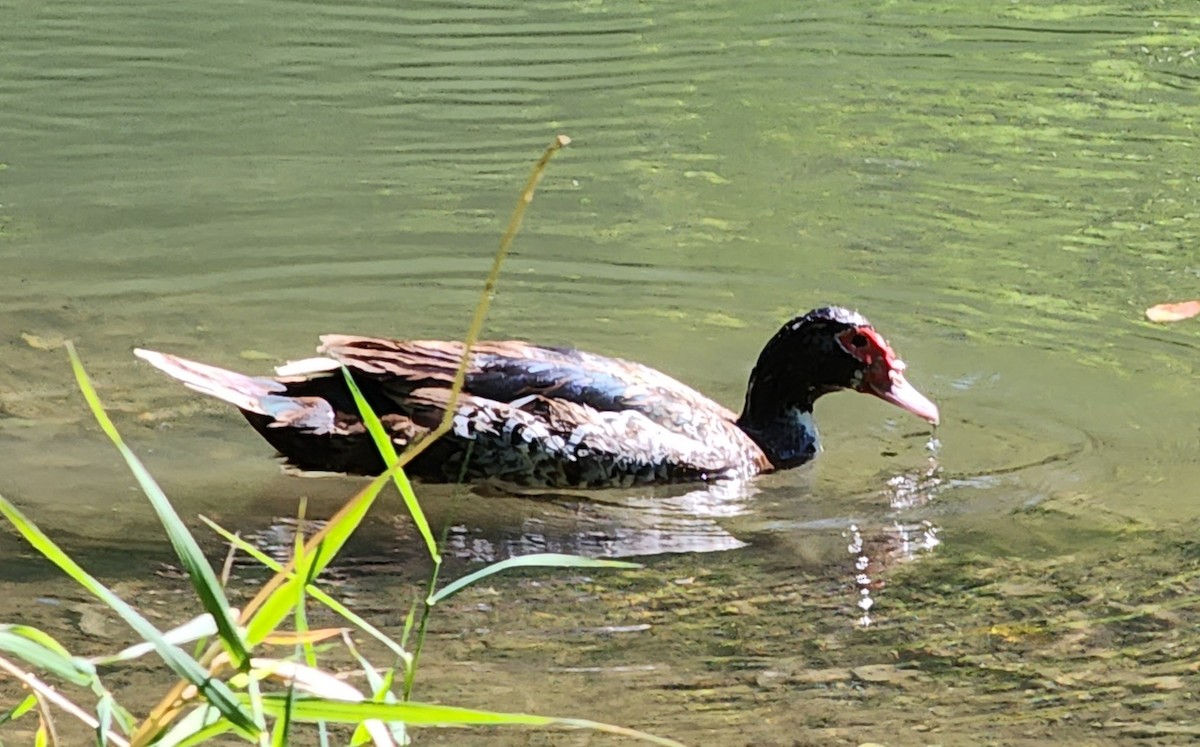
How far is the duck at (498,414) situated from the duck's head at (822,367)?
0.13 meters

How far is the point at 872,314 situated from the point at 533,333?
5.25 ft

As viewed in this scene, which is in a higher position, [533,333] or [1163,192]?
[1163,192]

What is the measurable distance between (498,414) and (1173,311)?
3473 mm

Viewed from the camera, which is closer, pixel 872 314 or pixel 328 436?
pixel 328 436

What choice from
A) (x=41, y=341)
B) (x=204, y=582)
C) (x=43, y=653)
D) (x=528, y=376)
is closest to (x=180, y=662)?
(x=204, y=582)

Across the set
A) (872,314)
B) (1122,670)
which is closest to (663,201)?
(872,314)

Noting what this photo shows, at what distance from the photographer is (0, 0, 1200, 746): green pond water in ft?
→ 17.2

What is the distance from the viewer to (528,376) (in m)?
7.18

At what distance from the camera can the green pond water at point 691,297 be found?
5.25 metres

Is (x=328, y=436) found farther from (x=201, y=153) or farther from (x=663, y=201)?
(x=201, y=153)

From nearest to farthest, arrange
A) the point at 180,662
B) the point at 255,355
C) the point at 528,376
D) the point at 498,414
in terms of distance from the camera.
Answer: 1. the point at 180,662
2. the point at 498,414
3. the point at 528,376
4. the point at 255,355

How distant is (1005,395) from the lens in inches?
315

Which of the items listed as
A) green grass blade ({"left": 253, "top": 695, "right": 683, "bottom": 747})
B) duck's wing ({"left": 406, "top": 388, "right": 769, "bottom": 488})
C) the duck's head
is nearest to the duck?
duck's wing ({"left": 406, "top": 388, "right": 769, "bottom": 488})

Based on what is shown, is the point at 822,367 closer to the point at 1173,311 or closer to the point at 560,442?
the point at 560,442
